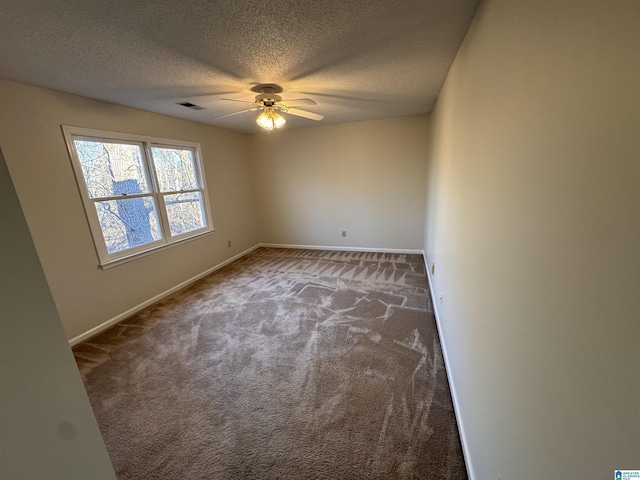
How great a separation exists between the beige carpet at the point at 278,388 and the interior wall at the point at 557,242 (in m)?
0.48

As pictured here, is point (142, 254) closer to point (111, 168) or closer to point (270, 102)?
point (111, 168)

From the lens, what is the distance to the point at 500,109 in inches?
41.0

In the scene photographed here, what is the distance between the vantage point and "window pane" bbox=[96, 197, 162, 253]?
2.84 meters

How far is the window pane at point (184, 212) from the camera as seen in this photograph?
364cm

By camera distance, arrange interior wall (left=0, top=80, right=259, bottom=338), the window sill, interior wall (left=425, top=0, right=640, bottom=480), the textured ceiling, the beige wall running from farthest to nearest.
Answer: the beige wall, the window sill, interior wall (left=0, top=80, right=259, bottom=338), the textured ceiling, interior wall (left=425, top=0, right=640, bottom=480)

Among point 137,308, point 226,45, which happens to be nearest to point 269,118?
point 226,45

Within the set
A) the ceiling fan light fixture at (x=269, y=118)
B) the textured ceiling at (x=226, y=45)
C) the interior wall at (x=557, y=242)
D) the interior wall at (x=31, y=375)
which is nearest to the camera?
the interior wall at (x=557, y=242)

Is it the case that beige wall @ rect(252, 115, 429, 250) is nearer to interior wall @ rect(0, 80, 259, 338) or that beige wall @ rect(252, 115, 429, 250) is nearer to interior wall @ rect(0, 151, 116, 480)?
interior wall @ rect(0, 80, 259, 338)

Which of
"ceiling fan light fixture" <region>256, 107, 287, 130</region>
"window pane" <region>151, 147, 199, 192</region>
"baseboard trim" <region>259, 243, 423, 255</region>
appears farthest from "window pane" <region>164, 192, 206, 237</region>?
"ceiling fan light fixture" <region>256, 107, 287, 130</region>

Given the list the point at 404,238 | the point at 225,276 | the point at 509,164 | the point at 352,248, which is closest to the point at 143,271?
the point at 225,276

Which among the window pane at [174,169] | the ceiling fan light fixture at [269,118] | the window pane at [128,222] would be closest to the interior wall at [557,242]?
the ceiling fan light fixture at [269,118]

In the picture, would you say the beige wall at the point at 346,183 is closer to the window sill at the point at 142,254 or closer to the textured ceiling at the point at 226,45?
the textured ceiling at the point at 226,45

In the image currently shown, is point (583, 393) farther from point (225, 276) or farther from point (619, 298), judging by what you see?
point (225, 276)

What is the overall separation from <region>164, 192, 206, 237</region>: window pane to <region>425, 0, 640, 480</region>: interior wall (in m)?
3.77
